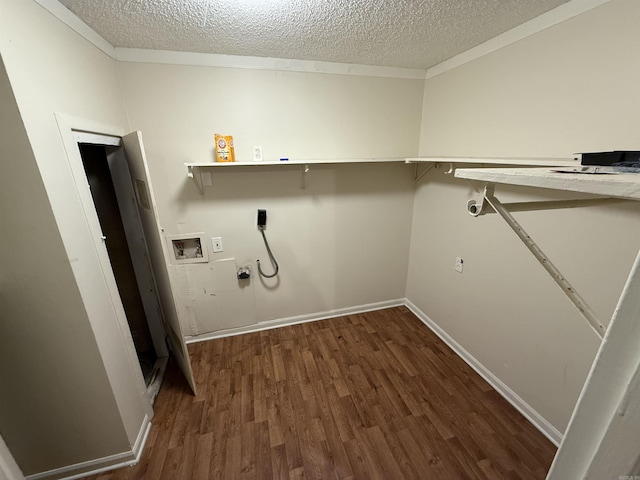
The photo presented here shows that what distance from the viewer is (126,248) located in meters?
1.93

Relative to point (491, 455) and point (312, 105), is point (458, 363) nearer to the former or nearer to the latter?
point (491, 455)

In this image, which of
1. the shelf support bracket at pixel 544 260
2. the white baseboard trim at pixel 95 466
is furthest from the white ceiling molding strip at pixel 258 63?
the white baseboard trim at pixel 95 466

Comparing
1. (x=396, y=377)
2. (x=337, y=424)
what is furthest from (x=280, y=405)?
(x=396, y=377)

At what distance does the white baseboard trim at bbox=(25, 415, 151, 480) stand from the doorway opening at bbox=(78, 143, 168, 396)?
401 millimetres

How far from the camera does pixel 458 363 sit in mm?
2090

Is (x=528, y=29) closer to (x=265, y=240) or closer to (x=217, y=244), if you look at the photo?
(x=265, y=240)

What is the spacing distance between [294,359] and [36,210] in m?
1.86

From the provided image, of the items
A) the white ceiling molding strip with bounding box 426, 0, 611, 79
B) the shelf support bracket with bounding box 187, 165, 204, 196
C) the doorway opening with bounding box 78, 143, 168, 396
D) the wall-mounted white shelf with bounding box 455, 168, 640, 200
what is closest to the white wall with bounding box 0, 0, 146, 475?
the doorway opening with bounding box 78, 143, 168, 396

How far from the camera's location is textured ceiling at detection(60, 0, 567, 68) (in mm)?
1247

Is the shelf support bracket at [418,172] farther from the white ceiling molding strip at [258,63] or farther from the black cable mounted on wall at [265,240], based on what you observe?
the black cable mounted on wall at [265,240]

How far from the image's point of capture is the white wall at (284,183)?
6.17 feet

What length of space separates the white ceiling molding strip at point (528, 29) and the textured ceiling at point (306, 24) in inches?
1.2

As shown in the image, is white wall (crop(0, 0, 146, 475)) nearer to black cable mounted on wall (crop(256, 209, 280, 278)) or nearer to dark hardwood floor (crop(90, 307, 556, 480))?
dark hardwood floor (crop(90, 307, 556, 480))

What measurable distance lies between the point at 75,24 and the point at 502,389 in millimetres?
3391
